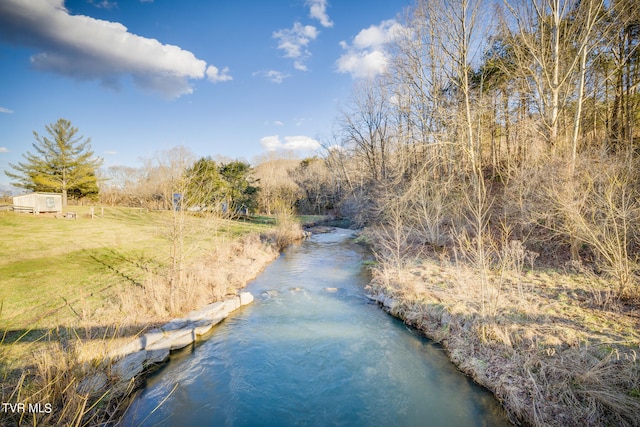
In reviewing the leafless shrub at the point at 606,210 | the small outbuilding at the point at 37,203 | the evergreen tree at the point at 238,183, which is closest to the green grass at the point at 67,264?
the small outbuilding at the point at 37,203

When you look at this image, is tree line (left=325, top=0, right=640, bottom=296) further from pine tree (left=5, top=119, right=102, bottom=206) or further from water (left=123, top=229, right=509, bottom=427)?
pine tree (left=5, top=119, right=102, bottom=206)

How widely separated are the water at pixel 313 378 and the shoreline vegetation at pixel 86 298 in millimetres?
912

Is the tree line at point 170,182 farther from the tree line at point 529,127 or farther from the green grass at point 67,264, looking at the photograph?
the tree line at point 529,127

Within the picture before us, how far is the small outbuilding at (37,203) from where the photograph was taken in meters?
18.8

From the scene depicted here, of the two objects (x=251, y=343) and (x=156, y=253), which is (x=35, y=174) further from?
(x=251, y=343)

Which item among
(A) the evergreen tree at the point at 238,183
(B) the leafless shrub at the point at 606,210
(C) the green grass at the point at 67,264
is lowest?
(C) the green grass at the point at 67,264

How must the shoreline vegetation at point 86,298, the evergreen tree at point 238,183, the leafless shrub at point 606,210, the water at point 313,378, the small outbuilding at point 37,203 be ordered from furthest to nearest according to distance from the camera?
the evergreen tree at point 238,183
the small outbuilding at point 37,203
the leafless shrub at point 606,210
the water at point 313,378
the shoreline vegetation at point 86,298

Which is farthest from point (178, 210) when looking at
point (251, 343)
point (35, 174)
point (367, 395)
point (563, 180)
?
point (35, 174)

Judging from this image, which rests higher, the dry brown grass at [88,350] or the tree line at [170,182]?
the tree line at [170,182]

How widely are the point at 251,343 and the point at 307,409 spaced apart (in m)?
2.45

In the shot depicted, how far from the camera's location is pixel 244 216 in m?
29.4

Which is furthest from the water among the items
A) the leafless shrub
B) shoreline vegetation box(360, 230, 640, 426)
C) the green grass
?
the leafless shrub

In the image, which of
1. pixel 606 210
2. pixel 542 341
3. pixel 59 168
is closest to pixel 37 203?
pixel 59 168

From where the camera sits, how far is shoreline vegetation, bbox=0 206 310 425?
379 centimetres
